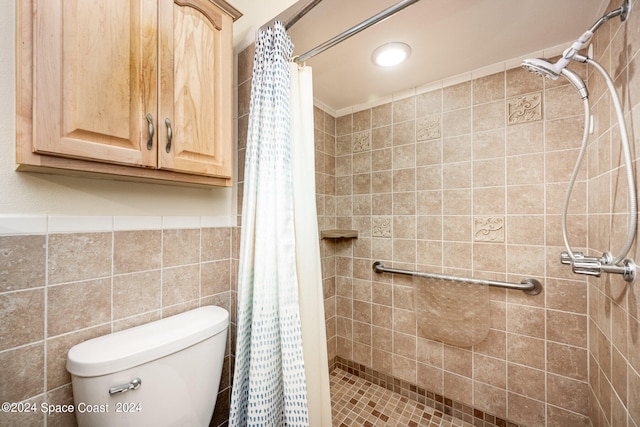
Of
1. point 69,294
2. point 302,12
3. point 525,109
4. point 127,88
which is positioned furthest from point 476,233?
point 69,294

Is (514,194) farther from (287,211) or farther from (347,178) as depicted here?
(287,211)

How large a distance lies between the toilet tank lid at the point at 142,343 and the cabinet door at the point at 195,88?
22.4 inches

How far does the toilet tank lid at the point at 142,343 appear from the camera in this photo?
25.3 inches

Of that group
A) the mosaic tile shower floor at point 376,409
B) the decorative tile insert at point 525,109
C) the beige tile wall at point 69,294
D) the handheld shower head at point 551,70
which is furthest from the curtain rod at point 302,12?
the mosaic tile shower floor at point 376,409

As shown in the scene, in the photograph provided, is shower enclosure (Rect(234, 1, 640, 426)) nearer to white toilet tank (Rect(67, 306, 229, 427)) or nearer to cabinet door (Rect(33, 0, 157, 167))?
cabinet door (Rect(33, 0, 157, 167))

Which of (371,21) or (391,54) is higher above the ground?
(391,54)

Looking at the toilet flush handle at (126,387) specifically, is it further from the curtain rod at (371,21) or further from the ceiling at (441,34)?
the ceiling at (441,34)

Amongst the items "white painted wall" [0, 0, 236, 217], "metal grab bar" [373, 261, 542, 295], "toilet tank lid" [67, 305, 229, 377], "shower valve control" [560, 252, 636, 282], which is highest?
"white painted wall" [0, 0, 236, 217]

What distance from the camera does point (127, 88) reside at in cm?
70

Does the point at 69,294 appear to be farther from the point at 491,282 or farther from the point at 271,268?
the point at 491,282

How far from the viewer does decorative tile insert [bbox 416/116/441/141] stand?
153 cm

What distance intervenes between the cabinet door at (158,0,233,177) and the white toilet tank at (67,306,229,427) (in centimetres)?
57

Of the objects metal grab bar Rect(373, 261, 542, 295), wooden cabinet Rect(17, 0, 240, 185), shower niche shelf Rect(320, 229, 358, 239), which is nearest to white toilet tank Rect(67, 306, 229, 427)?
wooden cabinet Rect(17, 0, 240, 185)

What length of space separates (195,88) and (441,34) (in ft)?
3.85
